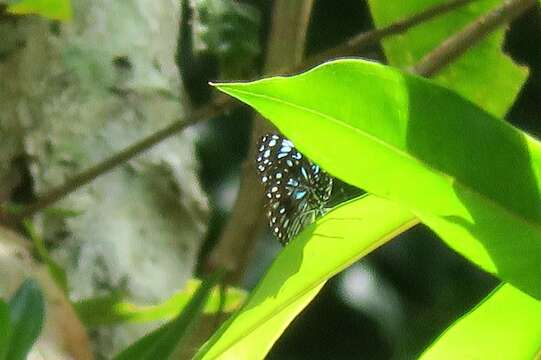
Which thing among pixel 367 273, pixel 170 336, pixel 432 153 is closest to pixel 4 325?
pixel 170 336

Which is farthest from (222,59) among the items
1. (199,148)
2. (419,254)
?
(419,254)

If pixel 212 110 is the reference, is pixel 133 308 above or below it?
below

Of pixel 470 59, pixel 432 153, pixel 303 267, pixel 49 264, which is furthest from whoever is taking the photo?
pixel 470 59

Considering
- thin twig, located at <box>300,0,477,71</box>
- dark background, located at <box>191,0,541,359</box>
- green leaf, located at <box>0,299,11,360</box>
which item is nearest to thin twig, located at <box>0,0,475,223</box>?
thin twig, located at <box>300,0,477,71</box>

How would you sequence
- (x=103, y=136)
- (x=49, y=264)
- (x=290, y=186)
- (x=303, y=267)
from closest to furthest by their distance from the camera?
(x=303, y=267) < (x=290, y=186) < (x=49, y=264) < (x=103, y=136)

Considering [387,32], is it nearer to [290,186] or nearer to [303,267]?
[290,186]

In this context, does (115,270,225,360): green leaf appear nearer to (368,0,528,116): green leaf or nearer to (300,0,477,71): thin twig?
(300,0,477,71): thin twig

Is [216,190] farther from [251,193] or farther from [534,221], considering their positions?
[534,221]
